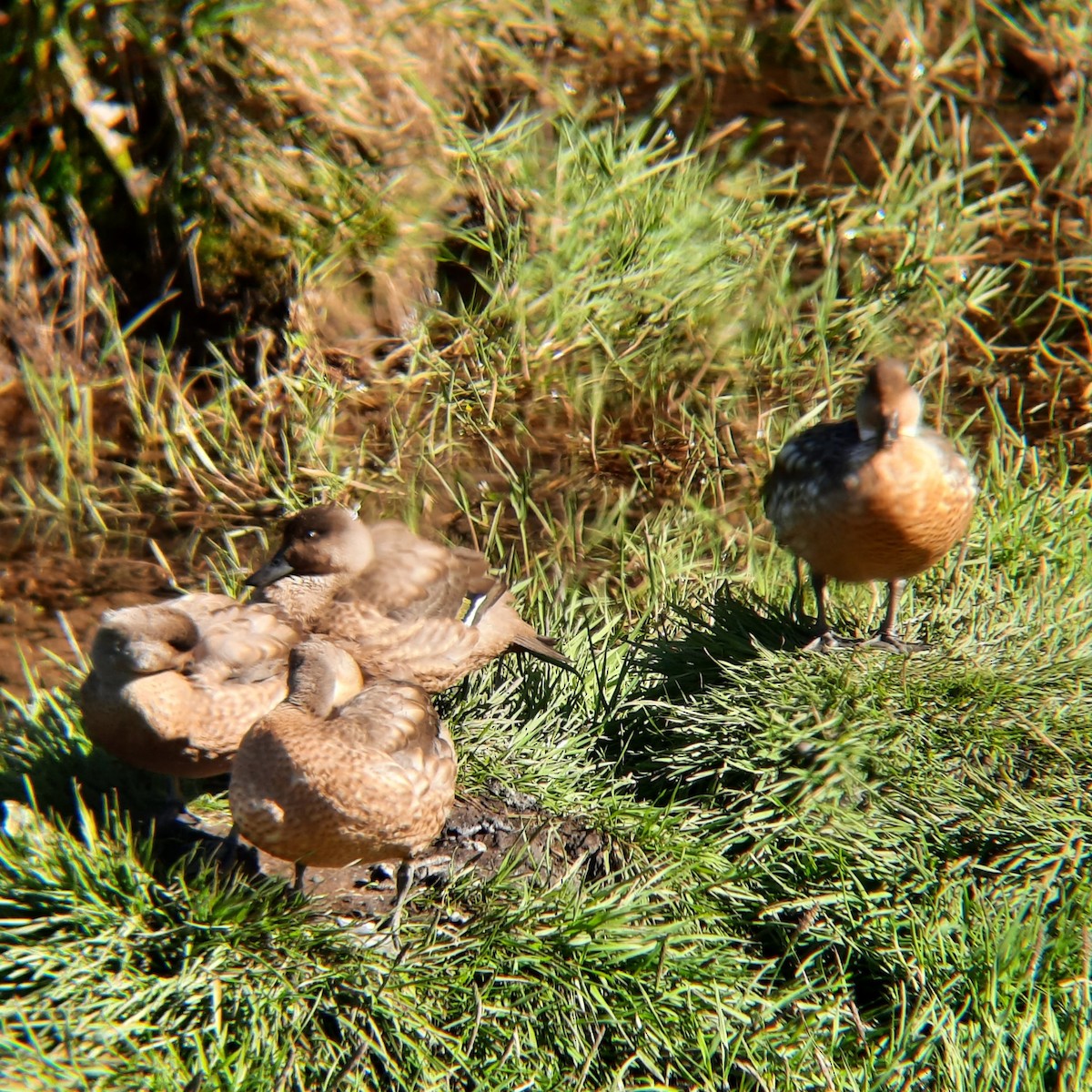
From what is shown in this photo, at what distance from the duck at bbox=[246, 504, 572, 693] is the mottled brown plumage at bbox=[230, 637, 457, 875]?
0.56 m

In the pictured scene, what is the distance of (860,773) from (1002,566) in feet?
4.36

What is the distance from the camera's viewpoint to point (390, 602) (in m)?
4.16

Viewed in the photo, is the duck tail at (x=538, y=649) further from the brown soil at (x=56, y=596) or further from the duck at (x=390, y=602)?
the brown soil at (x=56, y=596)

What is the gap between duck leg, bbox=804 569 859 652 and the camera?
162 inches

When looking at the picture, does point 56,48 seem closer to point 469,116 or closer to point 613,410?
point 469,116

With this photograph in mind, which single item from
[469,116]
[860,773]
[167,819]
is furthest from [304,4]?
[860,773]

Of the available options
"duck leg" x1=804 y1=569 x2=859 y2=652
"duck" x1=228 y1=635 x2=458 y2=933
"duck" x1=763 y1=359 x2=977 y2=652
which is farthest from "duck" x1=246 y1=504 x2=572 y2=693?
"duck" x1=763 y1=359 x2=977 y2=652

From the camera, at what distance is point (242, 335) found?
5.63 meters

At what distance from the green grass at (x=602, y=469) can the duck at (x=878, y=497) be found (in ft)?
0.94

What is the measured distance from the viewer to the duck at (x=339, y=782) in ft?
10.3

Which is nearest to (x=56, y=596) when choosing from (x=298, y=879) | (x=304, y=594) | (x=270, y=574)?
(x=270, y=574)

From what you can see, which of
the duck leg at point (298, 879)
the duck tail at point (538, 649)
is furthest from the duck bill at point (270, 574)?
the duck leg at point (298, 879)

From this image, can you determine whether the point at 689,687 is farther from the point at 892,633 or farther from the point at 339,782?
the point at 339,782

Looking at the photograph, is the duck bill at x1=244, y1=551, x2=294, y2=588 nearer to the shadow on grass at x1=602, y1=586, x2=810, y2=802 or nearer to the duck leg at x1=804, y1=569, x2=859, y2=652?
the shadow on grass at x1=602, y1=586, x2=810, y2=802
